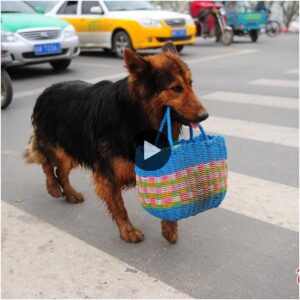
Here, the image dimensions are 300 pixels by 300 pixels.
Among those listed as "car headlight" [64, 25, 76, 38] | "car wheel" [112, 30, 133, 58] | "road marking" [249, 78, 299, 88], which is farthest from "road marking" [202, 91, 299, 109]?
"car wheel" [112, 30, 133, 58]

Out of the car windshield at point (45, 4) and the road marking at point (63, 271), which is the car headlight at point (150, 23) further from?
the road marking at point (63, 271)

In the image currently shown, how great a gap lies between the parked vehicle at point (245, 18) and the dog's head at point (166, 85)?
1490 cm

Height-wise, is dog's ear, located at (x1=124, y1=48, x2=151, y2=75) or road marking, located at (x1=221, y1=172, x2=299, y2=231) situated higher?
dog's ear, located at (x1=124, y1=48, x2=151, y2=75)

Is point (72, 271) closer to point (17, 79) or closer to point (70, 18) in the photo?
point (17, 79)

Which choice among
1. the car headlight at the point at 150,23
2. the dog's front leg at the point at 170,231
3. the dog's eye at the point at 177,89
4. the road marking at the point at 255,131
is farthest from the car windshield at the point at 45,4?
the dog's eye at the point at 177,89

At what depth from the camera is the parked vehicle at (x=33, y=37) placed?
10.1m

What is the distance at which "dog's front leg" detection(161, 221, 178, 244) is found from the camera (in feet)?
11.0

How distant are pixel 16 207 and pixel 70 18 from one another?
11.1 metres

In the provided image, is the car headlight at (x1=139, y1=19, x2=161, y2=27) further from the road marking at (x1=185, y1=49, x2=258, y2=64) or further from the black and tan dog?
the black and tan dog

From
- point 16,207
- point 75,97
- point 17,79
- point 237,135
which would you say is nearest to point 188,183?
point 75,97

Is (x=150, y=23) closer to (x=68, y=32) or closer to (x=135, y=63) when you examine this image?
(x=68, y=32)

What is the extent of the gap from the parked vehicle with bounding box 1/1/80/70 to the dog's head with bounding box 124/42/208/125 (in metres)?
7.76

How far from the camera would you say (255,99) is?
7852mm

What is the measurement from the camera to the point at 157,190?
111 inches
